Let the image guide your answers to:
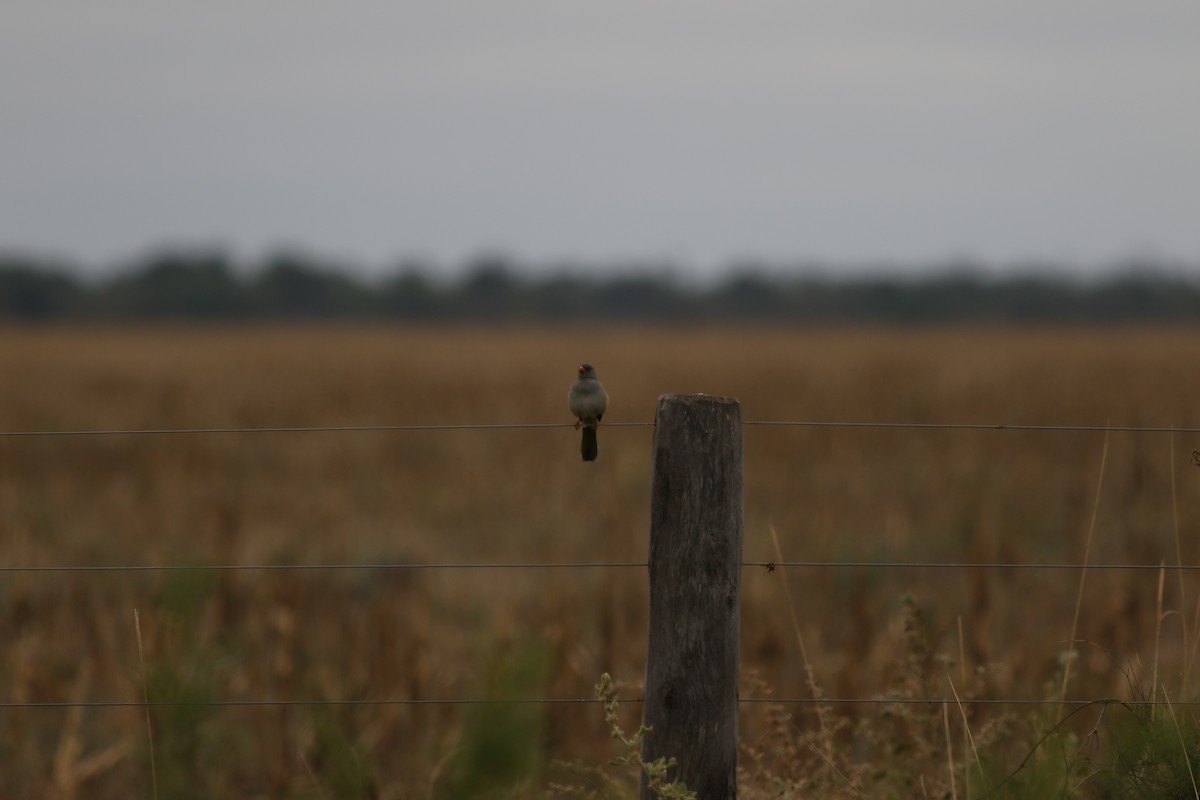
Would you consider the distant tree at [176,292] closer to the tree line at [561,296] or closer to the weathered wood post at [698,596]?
the tree line at [561,296]

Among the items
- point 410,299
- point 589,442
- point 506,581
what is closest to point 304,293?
point 410,299

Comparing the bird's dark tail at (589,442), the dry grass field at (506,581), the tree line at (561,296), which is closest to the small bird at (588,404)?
the bird's dark tail at (589,442)

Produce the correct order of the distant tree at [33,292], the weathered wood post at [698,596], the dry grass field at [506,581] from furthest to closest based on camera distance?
the distant tree at [33,292] < the dry grass field at [506,581] < the weathered wood post at [698,596]

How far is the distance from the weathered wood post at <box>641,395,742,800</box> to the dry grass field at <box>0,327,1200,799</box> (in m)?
0.26

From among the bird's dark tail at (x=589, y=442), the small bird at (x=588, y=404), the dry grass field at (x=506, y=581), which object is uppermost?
the small bird at (x=588, y=404)

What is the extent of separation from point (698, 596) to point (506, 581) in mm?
4774

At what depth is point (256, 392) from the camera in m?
16.6

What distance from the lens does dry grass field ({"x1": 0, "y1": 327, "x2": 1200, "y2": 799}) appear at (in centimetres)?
338

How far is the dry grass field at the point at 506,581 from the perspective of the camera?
338cm

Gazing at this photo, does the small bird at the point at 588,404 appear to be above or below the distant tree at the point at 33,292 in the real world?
below

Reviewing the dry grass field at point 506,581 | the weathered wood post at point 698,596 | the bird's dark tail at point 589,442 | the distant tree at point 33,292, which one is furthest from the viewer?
the distant tree at point 33,292

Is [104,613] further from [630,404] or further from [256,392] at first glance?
[256,392]

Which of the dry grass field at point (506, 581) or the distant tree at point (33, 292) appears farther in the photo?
the distant tree at point (33, 292)

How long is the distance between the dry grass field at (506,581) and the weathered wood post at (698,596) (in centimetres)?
26
